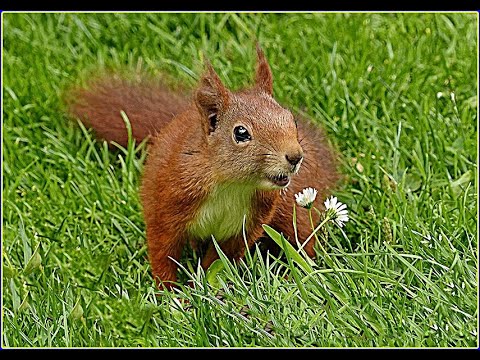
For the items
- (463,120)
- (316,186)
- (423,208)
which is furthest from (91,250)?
(463,120)

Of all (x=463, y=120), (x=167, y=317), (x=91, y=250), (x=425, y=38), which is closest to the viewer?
(x=167, y=317)

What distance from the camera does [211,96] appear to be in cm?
274

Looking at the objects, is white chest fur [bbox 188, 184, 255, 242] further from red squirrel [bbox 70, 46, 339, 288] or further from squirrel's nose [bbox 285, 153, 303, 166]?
squirrel's nose [bbox 285, 153, 303, 166]

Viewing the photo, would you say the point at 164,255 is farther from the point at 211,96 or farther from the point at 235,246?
the point at 211,96

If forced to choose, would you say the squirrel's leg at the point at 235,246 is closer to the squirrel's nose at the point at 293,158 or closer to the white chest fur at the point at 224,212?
the white chest fur at the point at 224,212

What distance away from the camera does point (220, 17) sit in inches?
168

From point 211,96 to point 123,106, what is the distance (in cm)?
96

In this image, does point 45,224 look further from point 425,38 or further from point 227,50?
point 425,38

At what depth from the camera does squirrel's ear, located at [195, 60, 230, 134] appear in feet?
8.95

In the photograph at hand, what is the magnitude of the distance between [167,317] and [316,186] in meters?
0.69

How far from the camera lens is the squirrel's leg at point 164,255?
295cm

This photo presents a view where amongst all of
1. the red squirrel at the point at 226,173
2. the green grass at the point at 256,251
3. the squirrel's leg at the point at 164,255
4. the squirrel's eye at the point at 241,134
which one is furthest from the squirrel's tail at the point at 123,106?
the squirrel's eye at the point at 241,134

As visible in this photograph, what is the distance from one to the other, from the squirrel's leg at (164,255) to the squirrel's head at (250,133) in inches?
12.2

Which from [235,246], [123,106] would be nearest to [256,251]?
[235,246]
